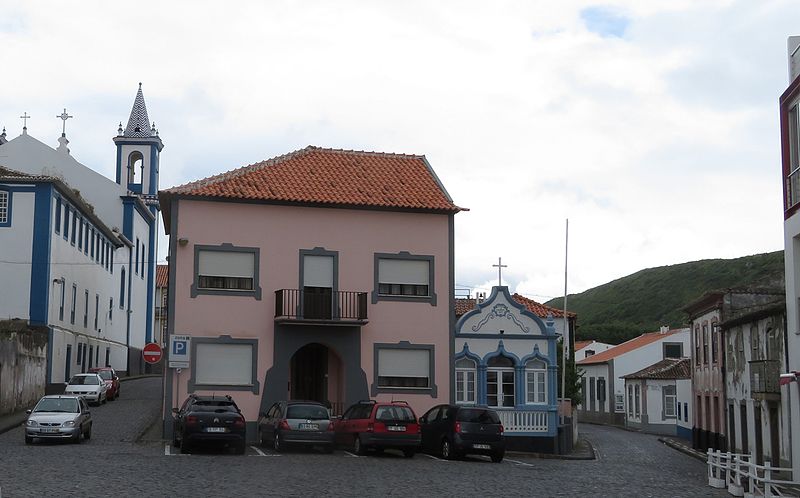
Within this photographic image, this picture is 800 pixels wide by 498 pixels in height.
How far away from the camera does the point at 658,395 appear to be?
203ft

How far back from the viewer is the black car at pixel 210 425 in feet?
82.3

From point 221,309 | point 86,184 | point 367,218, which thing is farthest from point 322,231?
point 86,184

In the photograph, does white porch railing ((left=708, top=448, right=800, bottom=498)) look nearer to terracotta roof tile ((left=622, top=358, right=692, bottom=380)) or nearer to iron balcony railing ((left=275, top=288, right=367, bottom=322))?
iron balcony railing ((left=275, top=288, right=367, bottom=322))

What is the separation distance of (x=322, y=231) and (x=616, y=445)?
19.3 meters

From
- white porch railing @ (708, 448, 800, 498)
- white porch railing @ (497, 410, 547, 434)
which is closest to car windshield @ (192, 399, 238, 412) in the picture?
white porch railing @ (497, 410, 547, 434)

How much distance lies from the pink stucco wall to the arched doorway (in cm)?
149

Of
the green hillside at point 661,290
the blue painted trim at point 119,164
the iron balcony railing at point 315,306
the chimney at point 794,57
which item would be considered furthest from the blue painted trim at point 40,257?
the green hillside at point 661,290

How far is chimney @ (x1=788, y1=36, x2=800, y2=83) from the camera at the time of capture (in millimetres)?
24266

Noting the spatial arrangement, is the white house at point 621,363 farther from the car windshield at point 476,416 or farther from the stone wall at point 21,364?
the car windshield at point 476,416

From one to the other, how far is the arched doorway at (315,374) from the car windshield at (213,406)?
7486 millimetres

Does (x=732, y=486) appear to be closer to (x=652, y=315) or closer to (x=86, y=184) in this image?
(x=86, y=184)

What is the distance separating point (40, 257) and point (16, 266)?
3.51ft

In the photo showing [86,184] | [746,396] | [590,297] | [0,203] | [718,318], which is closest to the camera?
[746,396]

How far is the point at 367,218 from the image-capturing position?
33938mm
